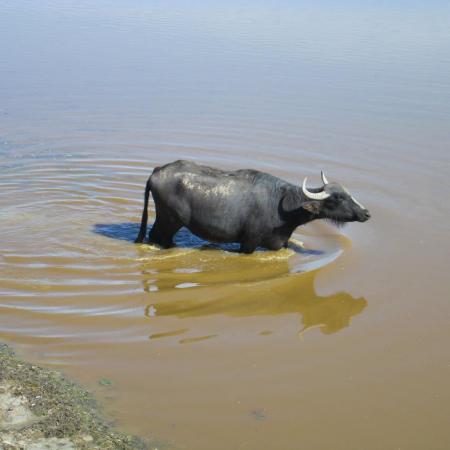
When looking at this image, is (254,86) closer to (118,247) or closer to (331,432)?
(118,247)

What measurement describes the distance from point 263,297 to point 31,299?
2378mm

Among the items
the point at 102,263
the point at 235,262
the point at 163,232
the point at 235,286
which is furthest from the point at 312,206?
the point at 102,263

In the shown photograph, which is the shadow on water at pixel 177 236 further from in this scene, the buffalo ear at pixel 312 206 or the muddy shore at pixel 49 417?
the muddy shore at pixel 49 417

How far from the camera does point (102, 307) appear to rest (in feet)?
22.9

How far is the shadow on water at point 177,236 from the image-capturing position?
8.97m

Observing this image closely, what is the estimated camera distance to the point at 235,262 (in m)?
8.47

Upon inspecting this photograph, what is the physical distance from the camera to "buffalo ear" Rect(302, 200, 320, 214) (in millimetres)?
8602

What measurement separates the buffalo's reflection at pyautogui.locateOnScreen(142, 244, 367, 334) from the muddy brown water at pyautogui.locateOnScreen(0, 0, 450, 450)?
1.1 inches

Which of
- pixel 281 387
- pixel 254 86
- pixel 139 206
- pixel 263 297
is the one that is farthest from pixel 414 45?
pixel 281 387

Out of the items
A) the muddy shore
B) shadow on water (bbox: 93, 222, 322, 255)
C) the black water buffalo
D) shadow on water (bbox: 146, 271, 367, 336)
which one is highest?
the black water buffalo

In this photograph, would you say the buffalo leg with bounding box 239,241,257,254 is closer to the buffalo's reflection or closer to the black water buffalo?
the black water buffalo

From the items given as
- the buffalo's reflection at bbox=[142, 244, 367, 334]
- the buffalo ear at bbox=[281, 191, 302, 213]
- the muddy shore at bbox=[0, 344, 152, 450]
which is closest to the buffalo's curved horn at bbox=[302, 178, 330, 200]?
the buffalo ear at bbox=[281, 191, 302, 213]

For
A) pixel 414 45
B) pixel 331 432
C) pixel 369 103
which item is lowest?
pixel 331 432

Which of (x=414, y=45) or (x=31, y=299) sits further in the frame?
(x=414, y=45)
